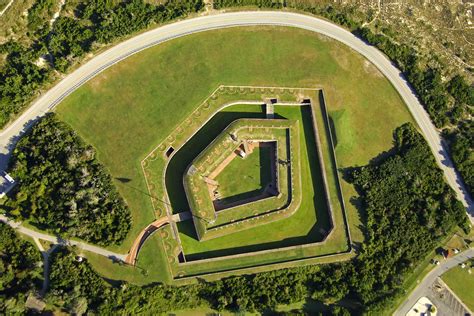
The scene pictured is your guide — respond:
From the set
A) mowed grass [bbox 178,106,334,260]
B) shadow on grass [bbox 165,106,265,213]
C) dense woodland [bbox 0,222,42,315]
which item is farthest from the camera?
shadow on grass [bbox 165,106,265,213]

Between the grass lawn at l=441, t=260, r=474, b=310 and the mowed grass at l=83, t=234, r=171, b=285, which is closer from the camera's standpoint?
the mowed grass at l=83, t=234, r=171, b=285

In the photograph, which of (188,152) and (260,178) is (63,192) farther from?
(260,178)

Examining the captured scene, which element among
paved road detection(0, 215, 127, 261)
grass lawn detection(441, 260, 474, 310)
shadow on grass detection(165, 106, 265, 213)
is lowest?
grass lawn detection(441, 260, 474, 310)

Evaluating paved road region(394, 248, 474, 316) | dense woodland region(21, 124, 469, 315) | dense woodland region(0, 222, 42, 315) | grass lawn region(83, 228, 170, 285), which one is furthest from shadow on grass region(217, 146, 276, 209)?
dense woodland region(0, 222, 42, 315)

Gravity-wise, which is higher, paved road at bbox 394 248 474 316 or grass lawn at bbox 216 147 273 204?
grass lawn at bbox 216 147 273 204

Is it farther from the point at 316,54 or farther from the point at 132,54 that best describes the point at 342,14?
the point at 132,54

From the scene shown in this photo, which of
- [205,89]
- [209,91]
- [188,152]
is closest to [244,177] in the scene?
[188,152]

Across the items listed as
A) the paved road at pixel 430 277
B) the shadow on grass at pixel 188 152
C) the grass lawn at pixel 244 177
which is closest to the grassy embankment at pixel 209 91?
the shadow on grass at pixel 188 152

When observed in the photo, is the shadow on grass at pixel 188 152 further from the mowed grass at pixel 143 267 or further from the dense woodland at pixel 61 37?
the dense woodland at pixel 61 37

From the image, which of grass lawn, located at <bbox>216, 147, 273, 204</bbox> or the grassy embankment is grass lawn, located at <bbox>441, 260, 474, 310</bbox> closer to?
the grassy embankment
